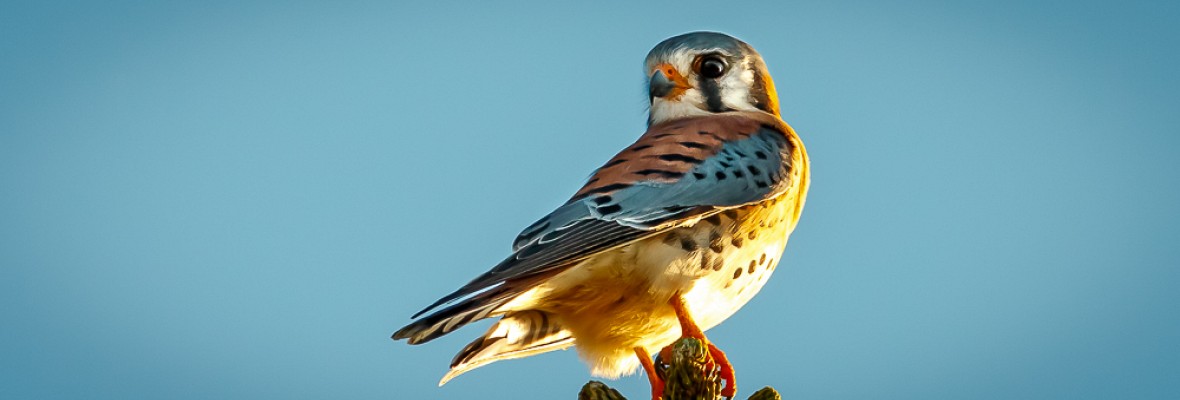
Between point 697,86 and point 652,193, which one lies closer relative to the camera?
point 652,193

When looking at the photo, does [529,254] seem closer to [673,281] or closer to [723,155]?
[673,281]

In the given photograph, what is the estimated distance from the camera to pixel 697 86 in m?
4.50

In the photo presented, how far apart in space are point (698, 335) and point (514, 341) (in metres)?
0.52

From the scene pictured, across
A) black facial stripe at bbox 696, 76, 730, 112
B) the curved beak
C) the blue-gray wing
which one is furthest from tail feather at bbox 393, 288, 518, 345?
black facial stripe at bbox 696, 76, 730, 112

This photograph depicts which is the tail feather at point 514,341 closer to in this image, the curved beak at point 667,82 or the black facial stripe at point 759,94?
the curved beak at point 667,82

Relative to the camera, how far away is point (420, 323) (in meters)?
3.03

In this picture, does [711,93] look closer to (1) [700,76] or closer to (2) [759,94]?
(1) [700,76]

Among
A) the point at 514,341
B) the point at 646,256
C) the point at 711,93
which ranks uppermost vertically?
the point at 711,93

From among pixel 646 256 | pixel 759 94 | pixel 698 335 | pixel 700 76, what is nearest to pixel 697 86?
pixel 700 76

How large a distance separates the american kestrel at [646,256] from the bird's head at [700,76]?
1.34ft

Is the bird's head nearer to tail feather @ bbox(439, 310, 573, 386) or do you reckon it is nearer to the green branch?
tail feather @ bbox(439, 310, 573, 386)

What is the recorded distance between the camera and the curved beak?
14.6 ft

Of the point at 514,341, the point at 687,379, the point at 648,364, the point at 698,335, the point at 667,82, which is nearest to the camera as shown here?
the point at 687,379

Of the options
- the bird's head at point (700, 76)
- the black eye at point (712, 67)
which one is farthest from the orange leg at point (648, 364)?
the black eye at point (712, 67)
